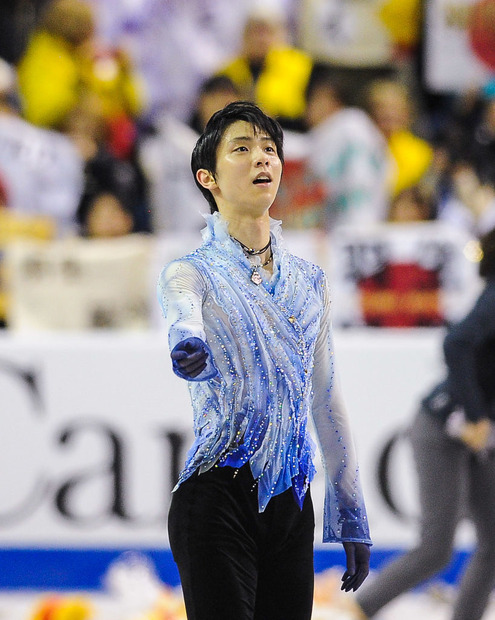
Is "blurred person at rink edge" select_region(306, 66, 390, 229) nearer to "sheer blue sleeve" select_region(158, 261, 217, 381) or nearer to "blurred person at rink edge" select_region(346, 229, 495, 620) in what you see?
"blurred person at rink edge" select_region(346, 229, 495, 620)

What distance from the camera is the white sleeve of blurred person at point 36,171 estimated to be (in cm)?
634

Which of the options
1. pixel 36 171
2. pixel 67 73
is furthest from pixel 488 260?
pixel 67 73

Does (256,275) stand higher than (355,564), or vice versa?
Result: (256,275)

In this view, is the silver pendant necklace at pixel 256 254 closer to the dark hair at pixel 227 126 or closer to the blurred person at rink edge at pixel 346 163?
the dark hair at pixel 227 126

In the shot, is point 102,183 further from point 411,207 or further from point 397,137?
point 397,137

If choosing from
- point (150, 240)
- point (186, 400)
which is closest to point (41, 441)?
point (186, 400)

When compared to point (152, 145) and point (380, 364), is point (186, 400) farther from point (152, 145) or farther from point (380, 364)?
point (152, 145)

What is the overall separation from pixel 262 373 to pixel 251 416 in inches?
3.4

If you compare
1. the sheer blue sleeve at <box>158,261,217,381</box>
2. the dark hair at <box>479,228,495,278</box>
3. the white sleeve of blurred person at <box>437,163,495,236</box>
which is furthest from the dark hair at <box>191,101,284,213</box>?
the white sleeve of blurred person at <box>437,163,495,236</box>

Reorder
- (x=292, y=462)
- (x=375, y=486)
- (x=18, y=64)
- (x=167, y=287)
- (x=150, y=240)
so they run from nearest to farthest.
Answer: (x=167, y=287), (x=292, y=462), (x=375, y=486), (x=150, y=240), (x=18, y=64)

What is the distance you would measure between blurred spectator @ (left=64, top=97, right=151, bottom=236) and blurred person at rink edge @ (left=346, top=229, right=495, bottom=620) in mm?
2529

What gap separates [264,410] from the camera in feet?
7.00

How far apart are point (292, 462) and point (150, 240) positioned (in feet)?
12.3

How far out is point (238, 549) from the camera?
7.07 feet
